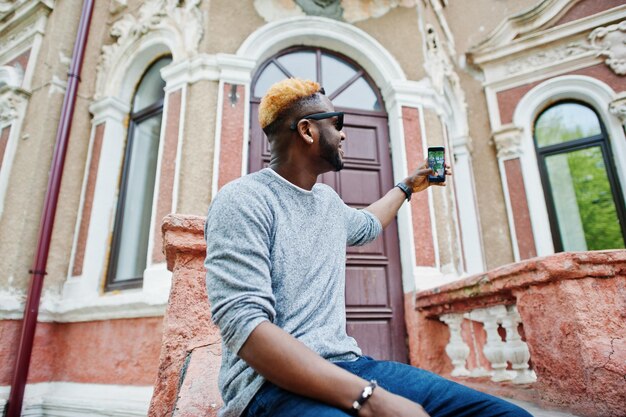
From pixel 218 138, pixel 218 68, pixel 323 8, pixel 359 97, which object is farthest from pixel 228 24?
pixel 359 97

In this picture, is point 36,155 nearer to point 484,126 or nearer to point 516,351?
point 516,351

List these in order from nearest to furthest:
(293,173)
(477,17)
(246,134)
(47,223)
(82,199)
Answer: (293,173) < (246,134) < (47,223) < (82,199) < (477,17)

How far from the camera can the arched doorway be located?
163 inches

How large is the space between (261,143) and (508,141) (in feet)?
12.2

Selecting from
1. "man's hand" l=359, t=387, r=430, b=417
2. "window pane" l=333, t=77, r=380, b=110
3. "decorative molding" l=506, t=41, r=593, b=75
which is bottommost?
"man's hand" l=359, t=387, r=430, b=417

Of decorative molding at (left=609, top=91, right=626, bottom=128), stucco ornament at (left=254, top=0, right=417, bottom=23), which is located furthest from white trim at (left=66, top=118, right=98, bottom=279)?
decorative molding at (left=609, top=91, right=626, bottom=128)

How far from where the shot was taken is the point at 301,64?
195 inches

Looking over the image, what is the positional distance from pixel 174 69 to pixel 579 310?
167 inches

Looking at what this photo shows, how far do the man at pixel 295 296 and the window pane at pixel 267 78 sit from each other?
3319 mm

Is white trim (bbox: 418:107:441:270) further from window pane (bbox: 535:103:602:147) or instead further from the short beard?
the short beard

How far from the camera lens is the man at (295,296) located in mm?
1014

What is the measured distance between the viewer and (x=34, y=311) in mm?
4246

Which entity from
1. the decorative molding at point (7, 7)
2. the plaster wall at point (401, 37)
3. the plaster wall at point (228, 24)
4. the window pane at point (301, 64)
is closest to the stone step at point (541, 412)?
the plaster wall at point (401, 37)

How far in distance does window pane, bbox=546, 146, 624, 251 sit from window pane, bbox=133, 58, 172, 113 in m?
5.32
